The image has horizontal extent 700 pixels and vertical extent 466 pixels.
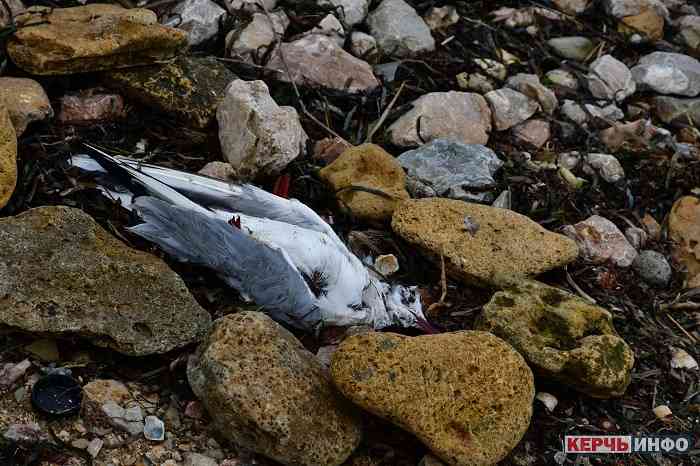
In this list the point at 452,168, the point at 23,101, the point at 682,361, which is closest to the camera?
the point at 23,101

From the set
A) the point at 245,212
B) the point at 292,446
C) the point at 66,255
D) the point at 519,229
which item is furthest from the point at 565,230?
the point at 66,255

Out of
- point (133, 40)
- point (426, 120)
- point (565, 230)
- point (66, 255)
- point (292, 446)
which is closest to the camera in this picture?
point (292, 446)

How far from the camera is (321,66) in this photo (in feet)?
12.5

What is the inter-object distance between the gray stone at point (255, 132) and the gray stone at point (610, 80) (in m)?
1.94

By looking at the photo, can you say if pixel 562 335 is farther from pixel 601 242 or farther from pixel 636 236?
pixel 636 236

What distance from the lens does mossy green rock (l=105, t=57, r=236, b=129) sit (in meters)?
3.26

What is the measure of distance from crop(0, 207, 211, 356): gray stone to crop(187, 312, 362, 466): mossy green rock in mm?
176

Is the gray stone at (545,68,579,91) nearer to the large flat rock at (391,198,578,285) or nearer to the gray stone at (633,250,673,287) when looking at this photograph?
the gray stone at (633,250,673,287)

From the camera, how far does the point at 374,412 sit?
2.32m

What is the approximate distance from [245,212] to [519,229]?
1.08 metres

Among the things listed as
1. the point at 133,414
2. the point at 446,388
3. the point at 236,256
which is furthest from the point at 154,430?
the point at 446,388

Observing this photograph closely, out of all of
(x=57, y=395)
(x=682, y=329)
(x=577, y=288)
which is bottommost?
(x=682, y=329)

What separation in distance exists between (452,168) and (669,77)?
1758mm

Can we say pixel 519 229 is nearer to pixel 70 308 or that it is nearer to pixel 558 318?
pixel 558 318
